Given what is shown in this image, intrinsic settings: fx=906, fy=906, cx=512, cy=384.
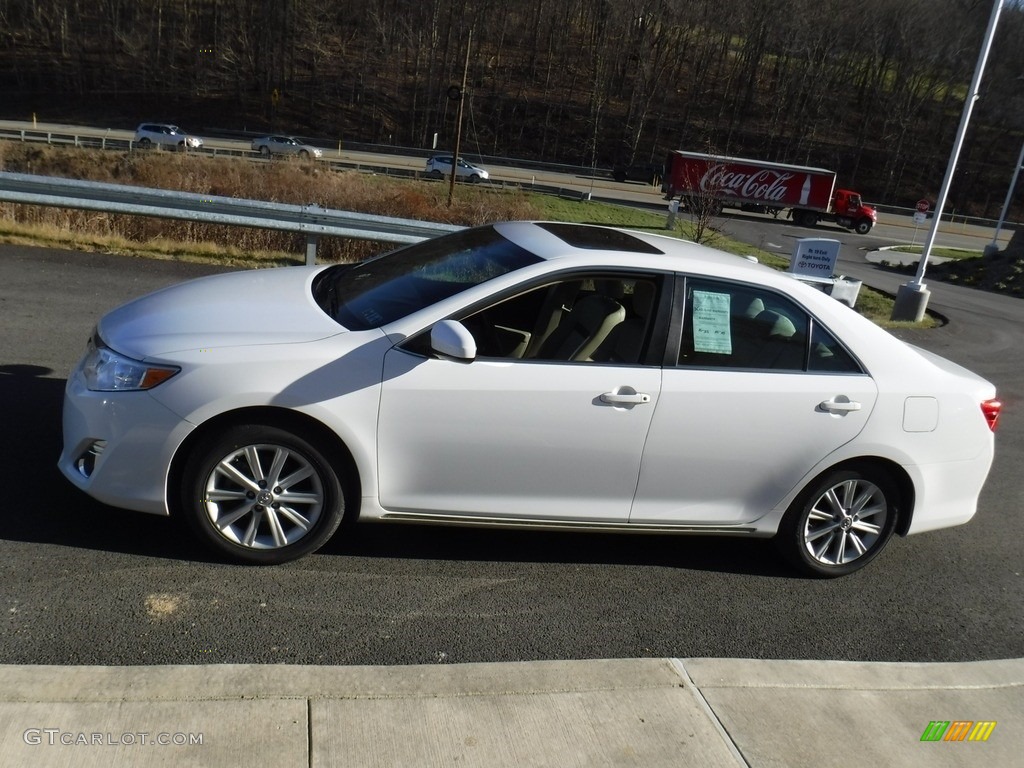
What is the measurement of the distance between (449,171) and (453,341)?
43.5 meters

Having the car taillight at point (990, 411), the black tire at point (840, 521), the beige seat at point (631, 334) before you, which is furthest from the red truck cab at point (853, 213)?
the beige seat at point (631, 334)

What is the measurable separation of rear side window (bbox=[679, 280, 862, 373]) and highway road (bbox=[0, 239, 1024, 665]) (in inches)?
46.0

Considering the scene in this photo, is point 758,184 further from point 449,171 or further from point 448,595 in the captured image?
point 448,595

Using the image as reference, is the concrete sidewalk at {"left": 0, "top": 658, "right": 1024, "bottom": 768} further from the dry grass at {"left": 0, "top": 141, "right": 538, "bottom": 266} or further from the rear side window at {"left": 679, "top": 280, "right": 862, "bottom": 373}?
the dry grass at {"left": 0, "top": 141, "right": 538, "bottom": 266}

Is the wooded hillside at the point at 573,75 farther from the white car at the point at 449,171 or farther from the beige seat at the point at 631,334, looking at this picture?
the beige seat at the point at 631,334

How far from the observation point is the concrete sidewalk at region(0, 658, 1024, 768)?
292 centimetres

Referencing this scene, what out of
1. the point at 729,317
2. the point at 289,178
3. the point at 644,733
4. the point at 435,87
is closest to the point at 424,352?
the point at 729,317

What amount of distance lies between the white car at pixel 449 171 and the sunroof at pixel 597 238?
41.3 metres

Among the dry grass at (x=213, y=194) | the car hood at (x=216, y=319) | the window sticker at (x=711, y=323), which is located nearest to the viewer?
the car hood at (x=216, y=319)

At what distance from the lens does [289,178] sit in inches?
851

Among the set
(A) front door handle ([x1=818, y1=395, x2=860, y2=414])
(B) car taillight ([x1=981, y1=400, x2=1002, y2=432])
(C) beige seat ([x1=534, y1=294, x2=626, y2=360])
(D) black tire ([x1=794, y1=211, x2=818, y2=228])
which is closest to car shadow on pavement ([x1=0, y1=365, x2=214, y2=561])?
(C) beige seat ([x1=534, y1=294, x2=626, y2=360])

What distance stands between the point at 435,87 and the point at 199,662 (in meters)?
76.9

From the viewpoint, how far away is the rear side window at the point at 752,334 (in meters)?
4.45

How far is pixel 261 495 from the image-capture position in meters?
4.03
